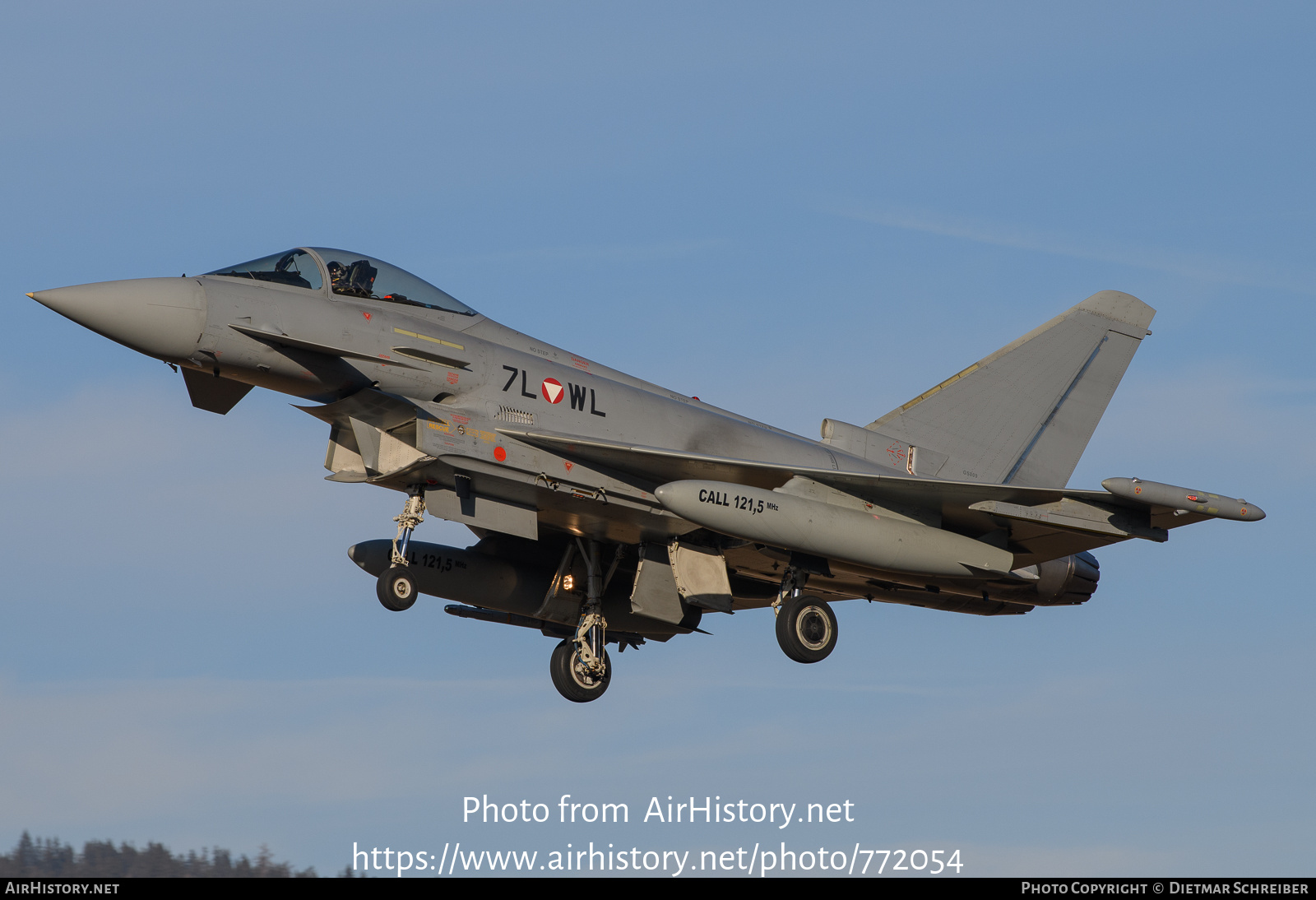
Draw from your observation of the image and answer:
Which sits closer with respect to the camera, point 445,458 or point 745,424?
point 445,458

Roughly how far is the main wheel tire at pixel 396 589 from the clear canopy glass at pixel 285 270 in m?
3.39

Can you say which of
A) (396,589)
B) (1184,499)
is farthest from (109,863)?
(1184,499)

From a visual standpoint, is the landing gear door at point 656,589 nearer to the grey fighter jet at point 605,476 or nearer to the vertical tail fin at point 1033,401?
the grey fighter jet at point 605,476

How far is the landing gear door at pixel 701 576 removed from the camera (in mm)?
18875

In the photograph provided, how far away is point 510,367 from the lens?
17766 mm

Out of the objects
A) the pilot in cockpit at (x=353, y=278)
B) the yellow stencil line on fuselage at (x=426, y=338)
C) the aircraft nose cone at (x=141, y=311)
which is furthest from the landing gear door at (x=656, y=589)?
the aircraft nose cone at (x=141, y=311)

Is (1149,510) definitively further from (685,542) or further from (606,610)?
(606,610)

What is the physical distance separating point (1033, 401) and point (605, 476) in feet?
25.4

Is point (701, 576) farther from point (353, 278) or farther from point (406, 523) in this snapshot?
point (353, 278)

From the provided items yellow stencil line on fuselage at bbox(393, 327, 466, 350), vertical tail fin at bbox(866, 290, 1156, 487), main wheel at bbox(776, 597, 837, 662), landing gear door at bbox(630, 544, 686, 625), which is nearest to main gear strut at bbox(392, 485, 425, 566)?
yellow stencil line on fuselage at bbox(393, 327, 466, 350)

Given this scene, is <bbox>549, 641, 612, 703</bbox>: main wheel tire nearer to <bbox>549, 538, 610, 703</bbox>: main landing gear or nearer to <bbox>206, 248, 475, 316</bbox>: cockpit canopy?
<bbox>549, 538, 610, 703</bbox>: main landing gear

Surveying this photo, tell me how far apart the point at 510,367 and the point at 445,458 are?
154 centimetres

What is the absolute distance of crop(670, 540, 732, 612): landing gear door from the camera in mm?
18875
